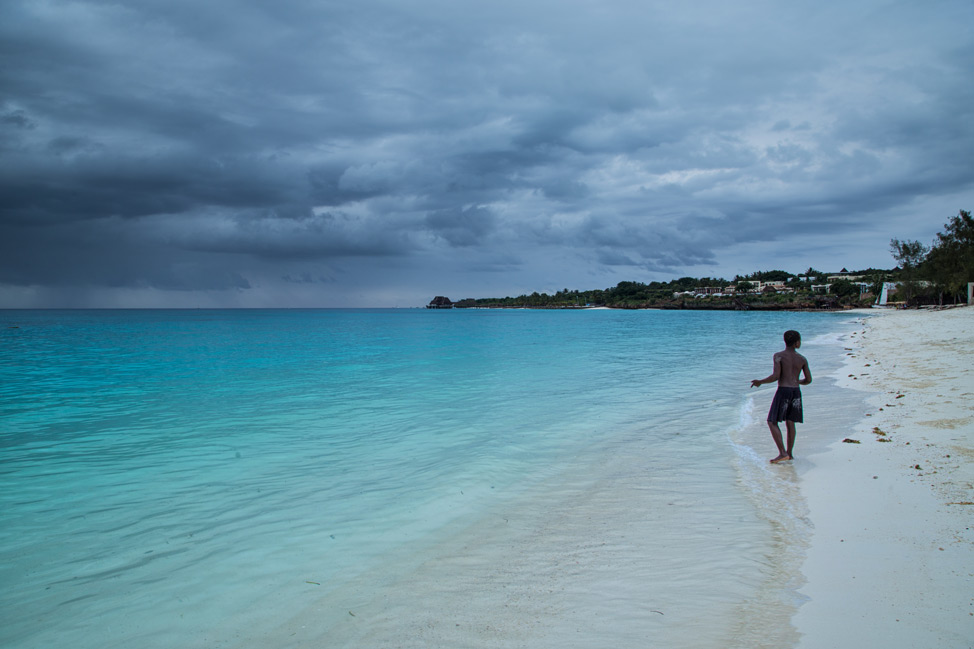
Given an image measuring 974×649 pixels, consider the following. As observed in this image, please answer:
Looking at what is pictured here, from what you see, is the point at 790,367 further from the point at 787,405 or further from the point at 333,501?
the point at 333,501

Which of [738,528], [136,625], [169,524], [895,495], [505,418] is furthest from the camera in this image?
[505,418]

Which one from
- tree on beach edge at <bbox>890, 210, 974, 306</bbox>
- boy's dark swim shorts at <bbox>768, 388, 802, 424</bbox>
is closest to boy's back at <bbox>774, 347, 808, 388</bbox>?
boy's dark swim shorts at <bbox>768, 388, 802, 424</bbox>

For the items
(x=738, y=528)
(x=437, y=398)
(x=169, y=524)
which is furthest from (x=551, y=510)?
(x=437, y=398)

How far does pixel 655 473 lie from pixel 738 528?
228 cm

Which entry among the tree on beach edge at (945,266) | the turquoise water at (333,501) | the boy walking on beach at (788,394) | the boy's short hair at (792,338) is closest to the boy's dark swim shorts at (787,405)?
the boy walking on beach at (788,394)

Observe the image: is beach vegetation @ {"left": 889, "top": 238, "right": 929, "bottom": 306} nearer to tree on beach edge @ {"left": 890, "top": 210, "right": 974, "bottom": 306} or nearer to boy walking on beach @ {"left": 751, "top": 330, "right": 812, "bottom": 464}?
tree on beach edge @ {"left": 890, "top": 210, "right": 974, "bottom": 306}

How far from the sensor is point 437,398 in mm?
16516

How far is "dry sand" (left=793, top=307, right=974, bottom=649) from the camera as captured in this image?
3.63 m

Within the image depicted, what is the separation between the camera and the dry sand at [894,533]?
3635mm

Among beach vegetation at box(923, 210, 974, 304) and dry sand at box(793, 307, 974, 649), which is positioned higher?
beach vegetation at box(923, 210, 974, 304)

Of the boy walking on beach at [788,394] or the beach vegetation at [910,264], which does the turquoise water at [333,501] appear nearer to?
the boy walking on beach at [788,394]

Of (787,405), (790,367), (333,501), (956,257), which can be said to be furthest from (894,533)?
(956,257)

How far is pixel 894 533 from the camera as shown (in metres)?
5.11

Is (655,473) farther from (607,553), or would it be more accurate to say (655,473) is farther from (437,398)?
(437,398)
